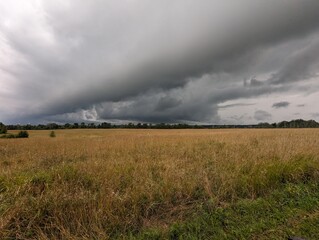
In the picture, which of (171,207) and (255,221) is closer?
(255,221)

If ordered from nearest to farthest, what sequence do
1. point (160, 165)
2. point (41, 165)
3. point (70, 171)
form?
point (70, 171) < point (160, 165) < point (41, 165)

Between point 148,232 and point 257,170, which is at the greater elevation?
point 257,170

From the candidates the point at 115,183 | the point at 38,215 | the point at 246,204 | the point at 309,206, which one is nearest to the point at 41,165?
the point at 115,183

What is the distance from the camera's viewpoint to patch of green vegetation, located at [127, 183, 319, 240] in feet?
10.5

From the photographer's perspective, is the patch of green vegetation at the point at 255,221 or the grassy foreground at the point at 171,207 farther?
the grassy foreground at the point at 171,207

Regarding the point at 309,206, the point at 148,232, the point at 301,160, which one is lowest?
the point at 148,232

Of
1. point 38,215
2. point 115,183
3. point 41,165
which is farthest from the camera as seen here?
point 41,165

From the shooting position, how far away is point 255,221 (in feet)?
11.7

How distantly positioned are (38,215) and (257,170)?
532 centimetres

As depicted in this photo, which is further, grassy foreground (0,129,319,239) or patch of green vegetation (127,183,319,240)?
grassy foreground (0,129,319,239)

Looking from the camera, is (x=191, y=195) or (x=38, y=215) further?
(x=191, y=195)

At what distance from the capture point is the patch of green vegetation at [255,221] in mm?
3209

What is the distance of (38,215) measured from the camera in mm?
3727

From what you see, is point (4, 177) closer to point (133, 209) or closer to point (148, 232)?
point (133, 209)
